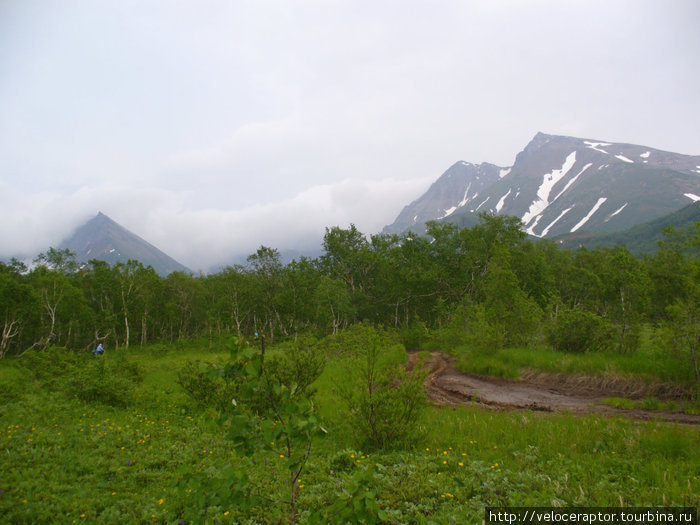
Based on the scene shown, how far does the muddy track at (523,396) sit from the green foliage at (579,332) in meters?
3.42

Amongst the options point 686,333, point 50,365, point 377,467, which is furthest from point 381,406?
Result: point 50,365

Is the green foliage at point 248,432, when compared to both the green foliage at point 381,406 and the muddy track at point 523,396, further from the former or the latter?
the muddy track at point 523,396

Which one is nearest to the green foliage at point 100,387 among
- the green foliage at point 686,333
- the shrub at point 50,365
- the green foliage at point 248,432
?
the shrub at point 50,365

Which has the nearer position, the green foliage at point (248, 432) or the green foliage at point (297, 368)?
the green foliage at point (248, 432)

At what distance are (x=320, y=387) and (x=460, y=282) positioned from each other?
32.5m

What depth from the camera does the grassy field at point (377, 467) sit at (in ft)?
13.8

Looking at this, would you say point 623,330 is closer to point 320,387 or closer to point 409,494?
point 320,387

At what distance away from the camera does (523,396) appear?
1232 cm

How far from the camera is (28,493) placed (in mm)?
4695

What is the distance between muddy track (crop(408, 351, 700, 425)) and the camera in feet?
30.7

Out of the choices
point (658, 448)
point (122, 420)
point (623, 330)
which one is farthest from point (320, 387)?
point (623, 330)

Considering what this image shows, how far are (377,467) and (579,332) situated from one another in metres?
14.8

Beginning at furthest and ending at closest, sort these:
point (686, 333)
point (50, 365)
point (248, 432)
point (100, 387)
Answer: point (50, 365) < point (100, 387) < point (686, 333) < point (248, 432)

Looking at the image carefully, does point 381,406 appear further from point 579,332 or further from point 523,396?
point 579,332
